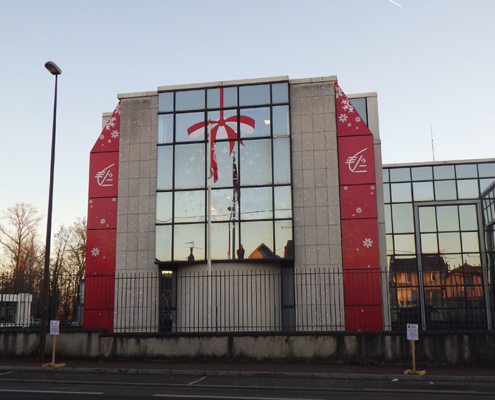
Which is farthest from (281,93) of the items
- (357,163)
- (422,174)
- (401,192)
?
(422,174)

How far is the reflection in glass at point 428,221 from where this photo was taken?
1617 inches

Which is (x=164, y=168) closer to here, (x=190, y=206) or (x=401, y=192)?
(x=190, y=206)

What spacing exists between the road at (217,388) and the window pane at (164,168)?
12.1 meters

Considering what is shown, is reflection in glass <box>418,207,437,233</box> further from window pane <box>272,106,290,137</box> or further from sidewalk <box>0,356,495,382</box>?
sidewalk <box>0,356,495,382</box>

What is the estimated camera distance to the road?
1118 cm

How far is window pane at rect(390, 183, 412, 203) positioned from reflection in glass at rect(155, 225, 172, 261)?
2331 centimetres

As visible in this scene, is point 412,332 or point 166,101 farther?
point 166,101

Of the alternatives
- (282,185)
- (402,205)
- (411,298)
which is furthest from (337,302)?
(402,205)

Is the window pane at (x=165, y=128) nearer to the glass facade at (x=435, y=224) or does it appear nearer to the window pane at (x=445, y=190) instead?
the glass facade at (x=435, y=224)

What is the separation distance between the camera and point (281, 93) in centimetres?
2584

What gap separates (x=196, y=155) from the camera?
25828mm

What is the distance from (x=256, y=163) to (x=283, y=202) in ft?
7.67

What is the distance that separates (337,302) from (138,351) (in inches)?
392

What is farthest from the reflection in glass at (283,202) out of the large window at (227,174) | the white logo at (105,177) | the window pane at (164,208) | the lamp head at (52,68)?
the lamp head at (52,68)
